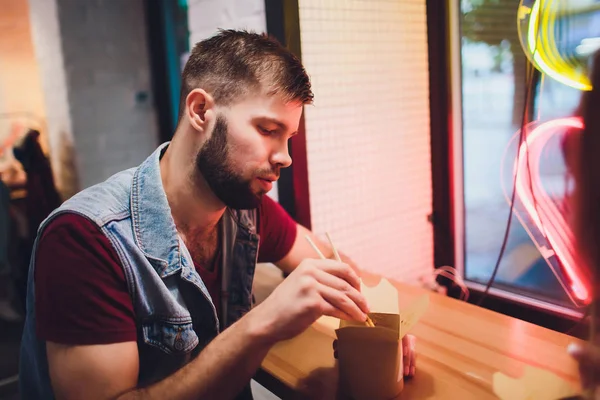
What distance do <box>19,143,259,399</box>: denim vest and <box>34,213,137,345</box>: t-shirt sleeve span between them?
3 cm

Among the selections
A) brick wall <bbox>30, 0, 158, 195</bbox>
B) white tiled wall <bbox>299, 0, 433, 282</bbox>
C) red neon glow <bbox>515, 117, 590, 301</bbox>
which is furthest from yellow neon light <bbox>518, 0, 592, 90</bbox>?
brick wall <bbox>30, 0, 158, 195</bbox>

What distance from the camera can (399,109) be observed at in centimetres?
165

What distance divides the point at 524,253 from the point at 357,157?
69cm

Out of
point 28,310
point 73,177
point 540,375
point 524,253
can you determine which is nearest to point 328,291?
point 540,375

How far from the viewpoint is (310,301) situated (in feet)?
2.71

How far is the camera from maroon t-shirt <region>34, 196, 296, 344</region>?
2.75ft

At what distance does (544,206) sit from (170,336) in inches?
41.7

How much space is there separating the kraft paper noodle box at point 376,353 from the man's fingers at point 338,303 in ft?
0.13

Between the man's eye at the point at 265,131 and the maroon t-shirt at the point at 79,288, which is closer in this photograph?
the maroon t-shirt at the point at 79,288

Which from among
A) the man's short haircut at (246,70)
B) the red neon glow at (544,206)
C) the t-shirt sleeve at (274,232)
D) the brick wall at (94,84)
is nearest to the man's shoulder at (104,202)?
the man's short haircut at (246,70)

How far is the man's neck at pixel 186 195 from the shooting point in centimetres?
111

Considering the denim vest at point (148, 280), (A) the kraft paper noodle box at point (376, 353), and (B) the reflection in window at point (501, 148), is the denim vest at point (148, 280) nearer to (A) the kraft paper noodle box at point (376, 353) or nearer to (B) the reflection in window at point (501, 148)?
(A) the kraft paper noodle box at point (376, 353)

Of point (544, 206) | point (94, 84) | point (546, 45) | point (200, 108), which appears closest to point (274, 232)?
point (200, 108)

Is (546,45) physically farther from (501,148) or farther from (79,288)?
(79,288)
